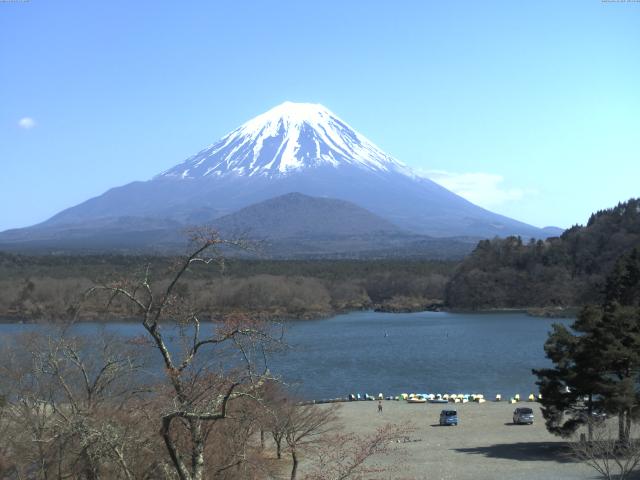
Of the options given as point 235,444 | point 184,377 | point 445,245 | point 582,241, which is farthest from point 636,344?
point 445,245

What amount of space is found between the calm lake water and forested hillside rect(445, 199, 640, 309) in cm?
795

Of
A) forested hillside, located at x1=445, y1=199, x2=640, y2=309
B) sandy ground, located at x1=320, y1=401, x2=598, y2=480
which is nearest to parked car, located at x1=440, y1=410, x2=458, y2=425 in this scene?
sandy ground, located at x1=320, y1=401, x2=598, y2=480

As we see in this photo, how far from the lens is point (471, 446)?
54.9ft

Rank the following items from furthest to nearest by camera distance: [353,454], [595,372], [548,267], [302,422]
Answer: [548,267] → [595,372] → [302,422] → [353,454]

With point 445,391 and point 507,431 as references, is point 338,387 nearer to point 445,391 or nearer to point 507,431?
point 445,391

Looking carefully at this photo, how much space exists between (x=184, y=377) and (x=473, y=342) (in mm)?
35907

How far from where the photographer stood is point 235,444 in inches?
283

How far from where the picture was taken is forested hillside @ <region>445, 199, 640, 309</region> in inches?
2371

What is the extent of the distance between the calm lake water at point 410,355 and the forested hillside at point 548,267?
313 inches

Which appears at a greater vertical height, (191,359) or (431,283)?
(191,359)

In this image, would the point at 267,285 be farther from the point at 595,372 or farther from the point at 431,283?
the point at 595,372

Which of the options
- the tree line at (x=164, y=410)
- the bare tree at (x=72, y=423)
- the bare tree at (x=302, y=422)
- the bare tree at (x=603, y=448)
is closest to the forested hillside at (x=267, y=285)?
the bare tree at (x=302, y=422)

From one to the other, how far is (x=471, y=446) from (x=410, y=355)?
19036mm

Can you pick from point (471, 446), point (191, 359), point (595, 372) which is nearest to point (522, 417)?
point (471, 446)
